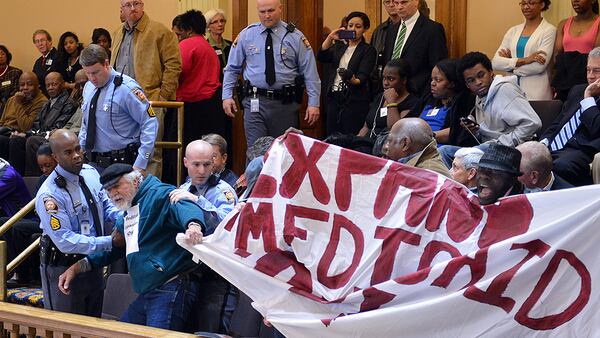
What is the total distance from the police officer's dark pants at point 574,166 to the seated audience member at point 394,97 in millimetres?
1505

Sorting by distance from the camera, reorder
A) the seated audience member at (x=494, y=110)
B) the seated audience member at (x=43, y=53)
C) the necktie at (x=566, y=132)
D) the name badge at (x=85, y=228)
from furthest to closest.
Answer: the seated audience member at (x=43, y=53)
the seated audience member at (x=494, y=110)
the necktie at (x=566, y=132)
the name badge at (x=85, y=228)

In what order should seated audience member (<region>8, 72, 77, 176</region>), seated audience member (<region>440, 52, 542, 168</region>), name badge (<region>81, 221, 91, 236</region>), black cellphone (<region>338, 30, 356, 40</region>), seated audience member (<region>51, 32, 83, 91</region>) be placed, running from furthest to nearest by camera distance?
1. seated audience member (<region>51, 32, 83, 91</region>)
2. seated audience member (<region>8, 72, 77, 176</region>)
3. black cellphone (<region>338, 30, 356, 40</region>)
4. seated audience member (<region>440, 52, 542, 168</region>)
5. name badge (<region>81, 221, 91, 236</region>)

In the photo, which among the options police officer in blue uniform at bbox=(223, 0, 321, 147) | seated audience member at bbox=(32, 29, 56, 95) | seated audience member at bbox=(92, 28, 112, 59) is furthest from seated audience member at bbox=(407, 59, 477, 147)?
seated audience member at bbox=(32, 29, 56, 95)

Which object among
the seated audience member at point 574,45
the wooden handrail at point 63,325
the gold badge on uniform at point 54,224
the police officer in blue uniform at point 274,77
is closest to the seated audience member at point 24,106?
the police officer in blue uniform at point 274,77

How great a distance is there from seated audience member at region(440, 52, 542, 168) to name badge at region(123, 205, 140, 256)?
79.8 inches

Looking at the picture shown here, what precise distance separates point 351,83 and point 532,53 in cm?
137

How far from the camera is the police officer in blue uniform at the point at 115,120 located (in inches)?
279

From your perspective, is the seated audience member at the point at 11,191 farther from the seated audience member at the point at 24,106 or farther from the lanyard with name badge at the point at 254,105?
the seated audience member at the point at 24,106

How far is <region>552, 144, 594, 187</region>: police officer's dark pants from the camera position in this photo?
588 cm

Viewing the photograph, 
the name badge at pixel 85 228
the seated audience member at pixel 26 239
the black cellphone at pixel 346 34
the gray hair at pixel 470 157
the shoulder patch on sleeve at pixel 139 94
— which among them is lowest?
the seated audience member at pixel 26 239

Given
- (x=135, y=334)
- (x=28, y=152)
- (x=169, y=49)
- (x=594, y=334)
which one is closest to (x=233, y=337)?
(x=135, y=334)

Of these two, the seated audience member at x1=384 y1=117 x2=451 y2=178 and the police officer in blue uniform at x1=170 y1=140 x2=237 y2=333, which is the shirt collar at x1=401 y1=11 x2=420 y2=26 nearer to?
the seated audience member at x1=384 y1=117 x2=451 y2=178

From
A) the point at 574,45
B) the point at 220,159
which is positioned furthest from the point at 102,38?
the point at 574,45

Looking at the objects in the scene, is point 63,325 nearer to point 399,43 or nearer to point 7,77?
point 399,43
